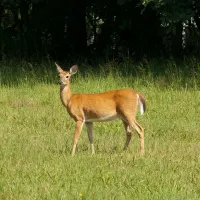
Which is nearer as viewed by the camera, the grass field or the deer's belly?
the grass field

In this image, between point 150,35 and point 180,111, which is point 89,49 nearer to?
point 150,35

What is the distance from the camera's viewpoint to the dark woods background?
18562 millimetres

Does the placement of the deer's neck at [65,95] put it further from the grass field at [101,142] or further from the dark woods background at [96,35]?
the dark woods background at [96,35]

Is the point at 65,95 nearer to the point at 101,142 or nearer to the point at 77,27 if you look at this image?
the point at 101,142

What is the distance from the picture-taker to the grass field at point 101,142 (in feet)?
23.0

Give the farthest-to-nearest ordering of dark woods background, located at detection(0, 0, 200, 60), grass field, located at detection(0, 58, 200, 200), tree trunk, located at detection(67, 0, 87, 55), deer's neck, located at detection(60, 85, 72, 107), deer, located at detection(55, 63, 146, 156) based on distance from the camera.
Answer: tree trunk, located at detection(67, 0, 87, 55)
dark woods background, located at detection(0, 0, 200, 60)
deer's neck, located at detection(60, 85, 72, 107)
deer, located at detection(55, 63, 146, 156)
grass field, located at detection(0, 58, 200, 200)

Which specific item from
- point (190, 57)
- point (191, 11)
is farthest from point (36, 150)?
point (190, 57)

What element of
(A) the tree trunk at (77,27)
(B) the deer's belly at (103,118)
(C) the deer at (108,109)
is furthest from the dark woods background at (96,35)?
(B) the deer's belly at (103,118)

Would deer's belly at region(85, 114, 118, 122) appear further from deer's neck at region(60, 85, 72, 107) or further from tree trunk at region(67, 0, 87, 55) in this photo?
tree trunk at region(67, 0, 87, 55)

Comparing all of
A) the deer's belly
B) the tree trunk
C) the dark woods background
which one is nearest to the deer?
the deer's belly

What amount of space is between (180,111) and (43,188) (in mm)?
5485

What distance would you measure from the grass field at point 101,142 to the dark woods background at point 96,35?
7.09ft

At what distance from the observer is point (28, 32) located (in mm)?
21297

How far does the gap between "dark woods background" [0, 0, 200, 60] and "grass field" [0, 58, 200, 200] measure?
216 cm
